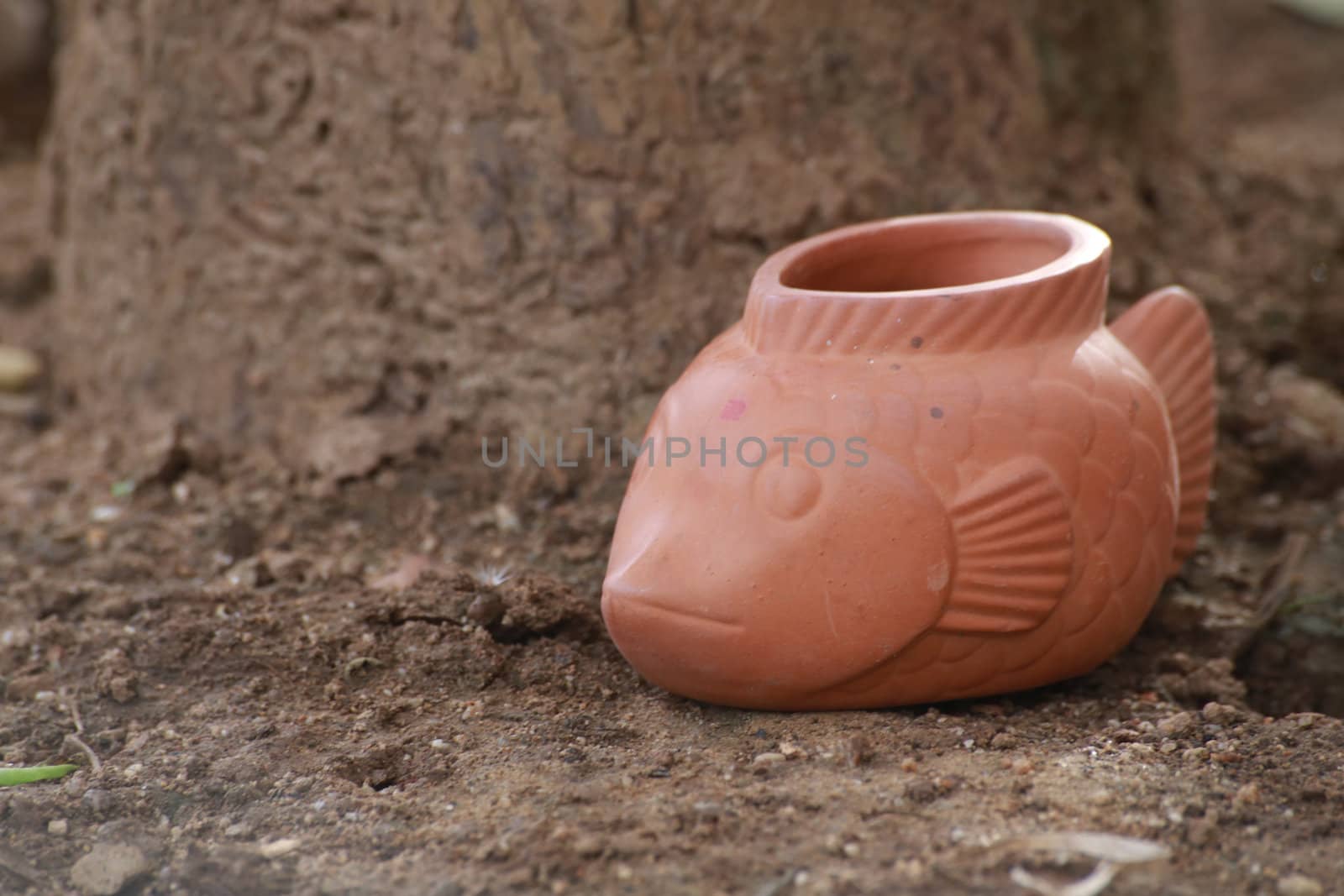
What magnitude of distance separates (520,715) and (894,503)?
2.77 ft

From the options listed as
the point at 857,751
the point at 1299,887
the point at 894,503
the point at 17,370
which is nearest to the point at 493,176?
the point at 894,503

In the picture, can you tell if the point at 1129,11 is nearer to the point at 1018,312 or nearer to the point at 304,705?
the point at 1018,312

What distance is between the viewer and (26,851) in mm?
2268

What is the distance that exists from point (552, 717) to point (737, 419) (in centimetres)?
69

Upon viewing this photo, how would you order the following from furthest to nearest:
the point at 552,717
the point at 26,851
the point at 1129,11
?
1. the point at 1129,11
2. the point at 552,717
3. the point at 26,851

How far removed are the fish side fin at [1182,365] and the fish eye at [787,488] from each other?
96 centimetres

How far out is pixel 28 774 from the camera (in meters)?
2.47

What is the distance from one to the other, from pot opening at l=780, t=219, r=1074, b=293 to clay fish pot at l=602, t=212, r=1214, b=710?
250 millimetres

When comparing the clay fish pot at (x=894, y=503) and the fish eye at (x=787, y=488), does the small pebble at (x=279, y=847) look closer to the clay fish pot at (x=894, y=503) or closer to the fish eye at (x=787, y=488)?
the clay fish pot at (x=894, y=503)

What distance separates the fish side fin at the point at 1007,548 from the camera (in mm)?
2414

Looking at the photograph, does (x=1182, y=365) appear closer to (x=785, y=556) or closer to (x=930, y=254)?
(x=930, y=254)

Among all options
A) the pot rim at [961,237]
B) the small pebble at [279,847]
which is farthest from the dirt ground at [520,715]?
the pot rim at [961,237]

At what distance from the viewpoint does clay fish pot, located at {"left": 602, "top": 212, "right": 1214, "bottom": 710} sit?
240 centimetres

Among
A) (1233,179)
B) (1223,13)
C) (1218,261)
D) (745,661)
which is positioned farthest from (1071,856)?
(1223,13)
